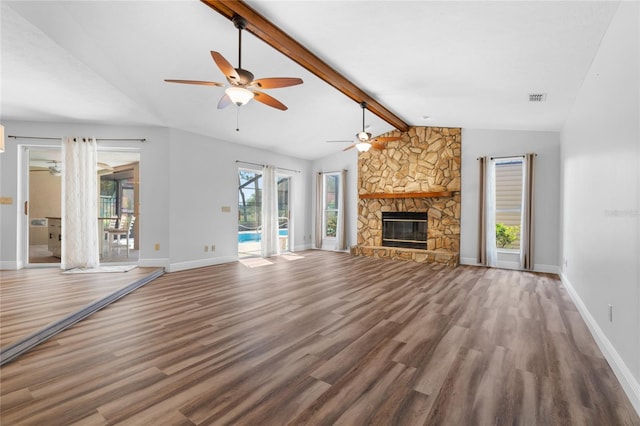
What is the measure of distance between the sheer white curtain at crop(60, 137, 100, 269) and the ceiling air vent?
715 cm

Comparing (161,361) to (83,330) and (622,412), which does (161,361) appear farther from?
(622,412)

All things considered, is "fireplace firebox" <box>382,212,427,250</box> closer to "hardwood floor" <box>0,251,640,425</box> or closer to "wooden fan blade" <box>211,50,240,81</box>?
"hardwood floor" <box>0,251,640,425</box>

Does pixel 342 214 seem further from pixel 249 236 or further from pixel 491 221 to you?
pixel 491 221

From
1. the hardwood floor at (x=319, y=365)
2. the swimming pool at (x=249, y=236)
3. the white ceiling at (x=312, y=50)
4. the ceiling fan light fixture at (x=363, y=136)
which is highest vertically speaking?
the white ceiling at (x=312, y=50)

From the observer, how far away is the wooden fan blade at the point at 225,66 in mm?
2371

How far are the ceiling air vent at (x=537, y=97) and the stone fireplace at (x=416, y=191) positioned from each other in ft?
7.86

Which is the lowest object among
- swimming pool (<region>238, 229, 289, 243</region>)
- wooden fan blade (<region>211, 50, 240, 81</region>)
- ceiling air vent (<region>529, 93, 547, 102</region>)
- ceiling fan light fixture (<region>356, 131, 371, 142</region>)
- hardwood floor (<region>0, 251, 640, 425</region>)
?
hardwood floor (<region>0, 251, 640, 425</region>)

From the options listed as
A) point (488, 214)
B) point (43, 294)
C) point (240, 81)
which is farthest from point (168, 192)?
point (488, 214)

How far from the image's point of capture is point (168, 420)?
155cm

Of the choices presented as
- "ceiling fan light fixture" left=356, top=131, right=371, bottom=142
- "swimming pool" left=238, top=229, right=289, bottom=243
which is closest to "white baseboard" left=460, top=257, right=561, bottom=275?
→ "ceiling fan light fixture" left=356, top=131, right=371, bottom=142

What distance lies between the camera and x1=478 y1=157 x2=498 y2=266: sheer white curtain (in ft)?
19.8

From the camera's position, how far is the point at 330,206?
879 cm

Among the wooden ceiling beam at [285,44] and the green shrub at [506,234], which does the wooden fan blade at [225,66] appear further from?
the green shrub at [506,234]

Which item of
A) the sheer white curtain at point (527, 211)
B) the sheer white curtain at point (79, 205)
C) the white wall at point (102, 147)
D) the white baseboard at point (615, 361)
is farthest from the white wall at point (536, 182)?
the sheer white curtain at point (79, 205)
